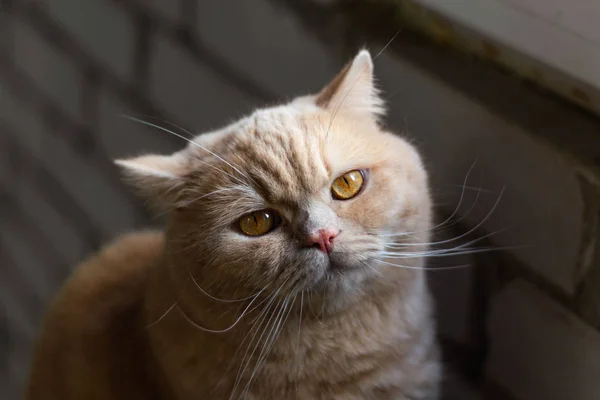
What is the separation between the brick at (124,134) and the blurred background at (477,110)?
0.04ft

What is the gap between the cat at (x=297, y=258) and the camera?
0.85 meters

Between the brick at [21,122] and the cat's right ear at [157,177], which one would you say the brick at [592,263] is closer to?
the cat's right ear at [157,177]

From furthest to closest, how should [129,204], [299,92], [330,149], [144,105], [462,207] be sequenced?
[129,204]
[144,105]
[299,92]
[462,207]
[330,149]

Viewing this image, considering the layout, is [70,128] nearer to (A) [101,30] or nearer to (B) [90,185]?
(B) [90,185]

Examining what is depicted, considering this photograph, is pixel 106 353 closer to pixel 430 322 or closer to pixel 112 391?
pixel 112 391

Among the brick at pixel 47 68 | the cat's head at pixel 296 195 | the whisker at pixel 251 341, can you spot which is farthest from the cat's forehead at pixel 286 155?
the brick at pixel 47 68

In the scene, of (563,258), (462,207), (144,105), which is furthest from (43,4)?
(563,258)

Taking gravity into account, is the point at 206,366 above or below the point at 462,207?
below

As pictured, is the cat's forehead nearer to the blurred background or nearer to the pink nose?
the pink nose

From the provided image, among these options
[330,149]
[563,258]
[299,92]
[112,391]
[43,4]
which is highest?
[43,4]

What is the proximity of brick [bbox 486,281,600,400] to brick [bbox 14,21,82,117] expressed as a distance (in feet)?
4.38

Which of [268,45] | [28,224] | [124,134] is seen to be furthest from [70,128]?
[268,45]

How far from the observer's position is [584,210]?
930 mm

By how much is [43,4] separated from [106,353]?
130 centimetres
